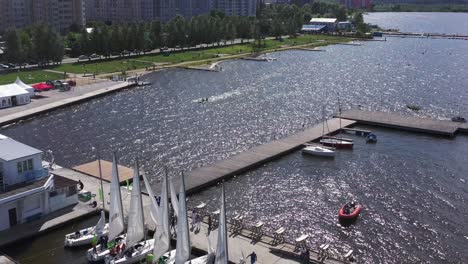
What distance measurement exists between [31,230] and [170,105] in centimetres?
6487

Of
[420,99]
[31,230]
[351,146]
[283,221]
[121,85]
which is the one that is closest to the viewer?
[31,230]

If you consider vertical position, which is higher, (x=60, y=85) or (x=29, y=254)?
(x=60, y=85)

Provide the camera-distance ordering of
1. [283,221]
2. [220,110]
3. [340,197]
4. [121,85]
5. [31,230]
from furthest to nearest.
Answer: [121,85] → [220,110] → [340,197] → [283,221] → [31,230]

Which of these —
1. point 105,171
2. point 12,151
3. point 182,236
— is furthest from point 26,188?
point 182,236

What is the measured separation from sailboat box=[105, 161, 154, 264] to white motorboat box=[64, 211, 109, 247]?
14.7ft

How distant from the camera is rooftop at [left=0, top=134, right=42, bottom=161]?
184 feet

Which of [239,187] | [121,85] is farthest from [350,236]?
[121,85]

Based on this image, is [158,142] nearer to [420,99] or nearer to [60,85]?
[60,85]

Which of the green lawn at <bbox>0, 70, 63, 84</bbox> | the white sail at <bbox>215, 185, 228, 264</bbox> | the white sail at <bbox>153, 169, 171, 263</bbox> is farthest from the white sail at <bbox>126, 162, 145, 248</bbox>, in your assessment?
the green lawn at <bbox>0, 70, 63, 84</bbox>

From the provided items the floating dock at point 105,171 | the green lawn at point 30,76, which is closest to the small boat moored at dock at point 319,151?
the floating dock at point 105,171

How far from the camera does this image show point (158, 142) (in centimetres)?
8825

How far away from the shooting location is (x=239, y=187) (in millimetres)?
69062

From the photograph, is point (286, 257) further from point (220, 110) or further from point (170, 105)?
point (170, 105)

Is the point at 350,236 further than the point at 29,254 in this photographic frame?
Yes
